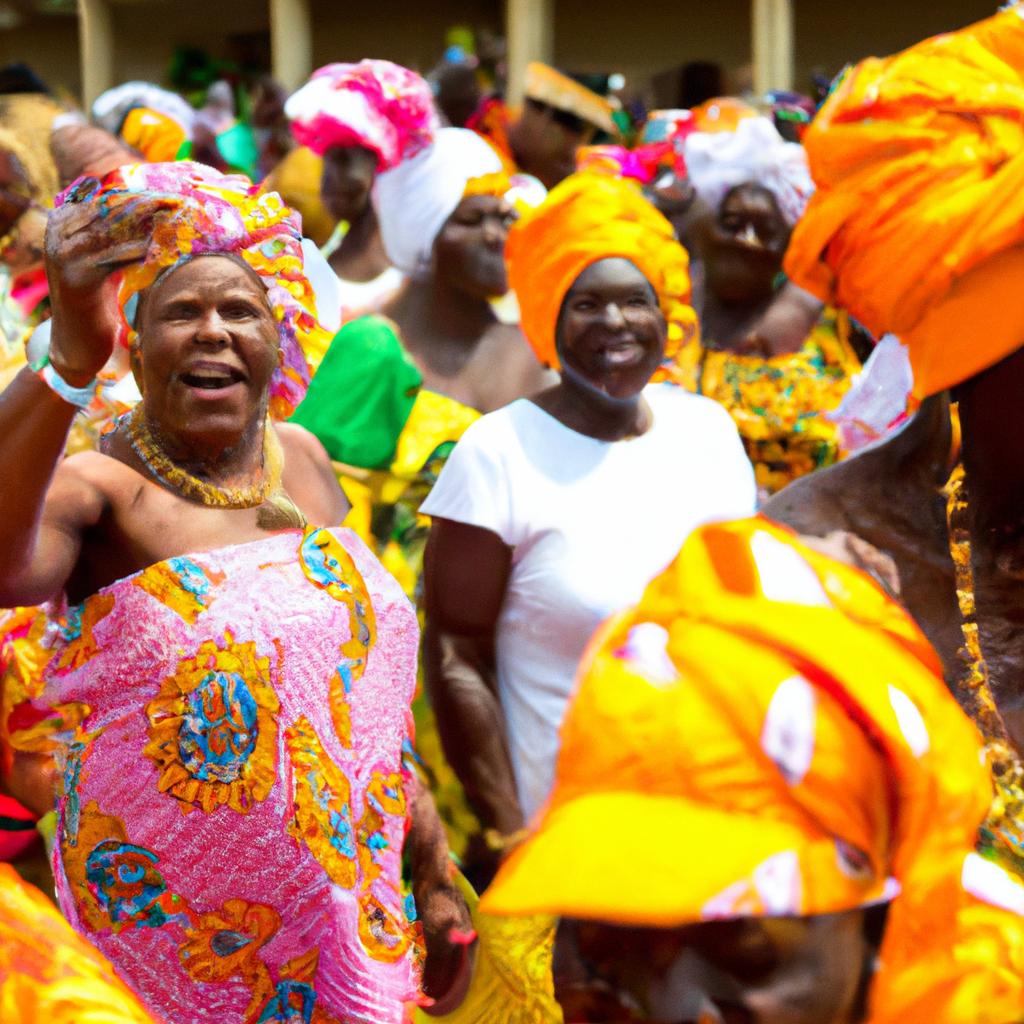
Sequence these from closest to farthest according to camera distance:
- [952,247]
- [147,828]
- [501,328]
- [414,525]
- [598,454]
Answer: [952,247], [147,828], [598,454], [414,525], [501,328]

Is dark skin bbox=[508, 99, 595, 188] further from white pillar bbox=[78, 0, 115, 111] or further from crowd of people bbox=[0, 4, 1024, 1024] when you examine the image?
white pillar bbox=[78, 0, 115, 111]

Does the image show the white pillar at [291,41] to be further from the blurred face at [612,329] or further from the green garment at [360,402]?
the blurred face at [612,329]

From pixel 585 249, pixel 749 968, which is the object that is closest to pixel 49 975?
pixel 749 968

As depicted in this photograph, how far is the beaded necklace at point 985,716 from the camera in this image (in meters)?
1.96

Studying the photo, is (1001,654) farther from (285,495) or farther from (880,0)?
(880,0)

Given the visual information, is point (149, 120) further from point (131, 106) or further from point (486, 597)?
point (486, 597)

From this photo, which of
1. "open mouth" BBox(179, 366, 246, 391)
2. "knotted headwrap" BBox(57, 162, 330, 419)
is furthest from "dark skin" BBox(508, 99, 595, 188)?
"open mouth" BBox(179, 366, 246, 391)

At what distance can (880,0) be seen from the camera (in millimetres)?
12219

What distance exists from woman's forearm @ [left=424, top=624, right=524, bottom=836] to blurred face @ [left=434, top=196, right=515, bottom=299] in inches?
74.0

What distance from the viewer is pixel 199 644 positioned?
2635 mm

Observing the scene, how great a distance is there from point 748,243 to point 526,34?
6.36 meters

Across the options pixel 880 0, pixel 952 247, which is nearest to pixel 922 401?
pixel 952 247

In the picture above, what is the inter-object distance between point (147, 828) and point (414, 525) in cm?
170

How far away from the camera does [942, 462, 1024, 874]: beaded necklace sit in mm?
1956
